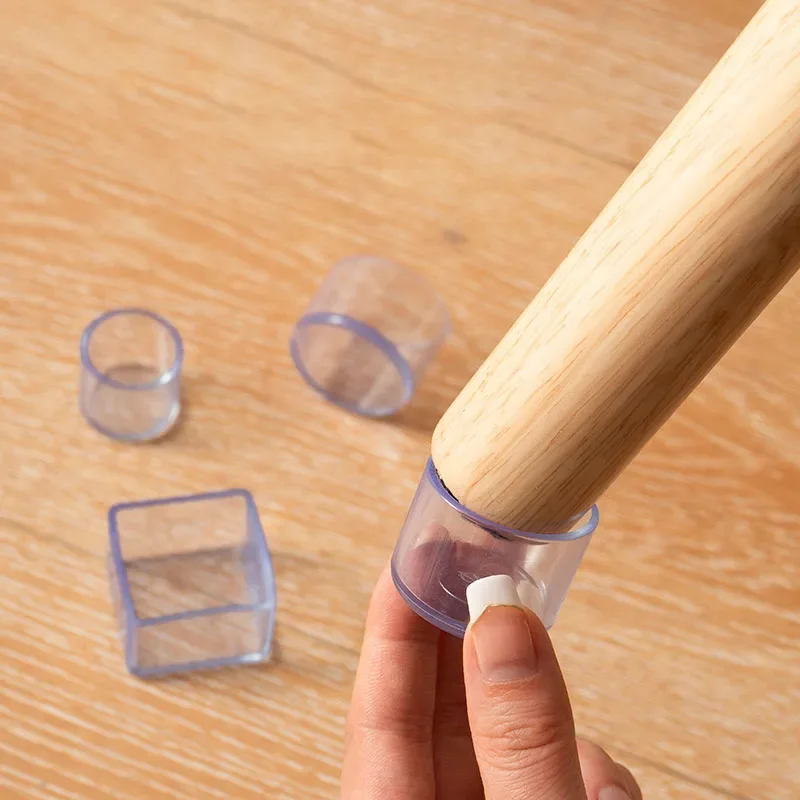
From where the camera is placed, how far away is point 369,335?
2.19ft

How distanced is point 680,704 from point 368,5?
21.5 inches

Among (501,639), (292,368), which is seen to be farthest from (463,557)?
(292,368)

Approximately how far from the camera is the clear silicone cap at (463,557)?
404mm

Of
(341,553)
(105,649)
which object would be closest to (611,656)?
(341,553)

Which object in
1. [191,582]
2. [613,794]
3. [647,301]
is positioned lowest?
[191,582]

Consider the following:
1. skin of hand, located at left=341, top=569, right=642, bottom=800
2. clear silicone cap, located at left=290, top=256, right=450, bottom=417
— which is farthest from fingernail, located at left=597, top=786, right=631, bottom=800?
clear silicone cap, located at left=290, top=256, right=450, bottom=417

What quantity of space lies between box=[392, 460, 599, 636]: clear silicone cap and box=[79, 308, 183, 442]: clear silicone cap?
0.22 m

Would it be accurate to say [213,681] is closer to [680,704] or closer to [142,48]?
[680,704]

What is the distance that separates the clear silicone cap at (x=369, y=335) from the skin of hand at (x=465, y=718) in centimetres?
15

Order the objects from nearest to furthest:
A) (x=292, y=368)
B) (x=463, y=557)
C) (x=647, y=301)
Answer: (x=647, y=301) < (x=463, y=557) < (x=292, y=368)

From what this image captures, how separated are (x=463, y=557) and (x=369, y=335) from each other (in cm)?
26

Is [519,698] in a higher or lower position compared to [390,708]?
higher

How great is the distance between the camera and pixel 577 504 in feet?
1.25

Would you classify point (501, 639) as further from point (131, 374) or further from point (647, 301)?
point (131, 374)
